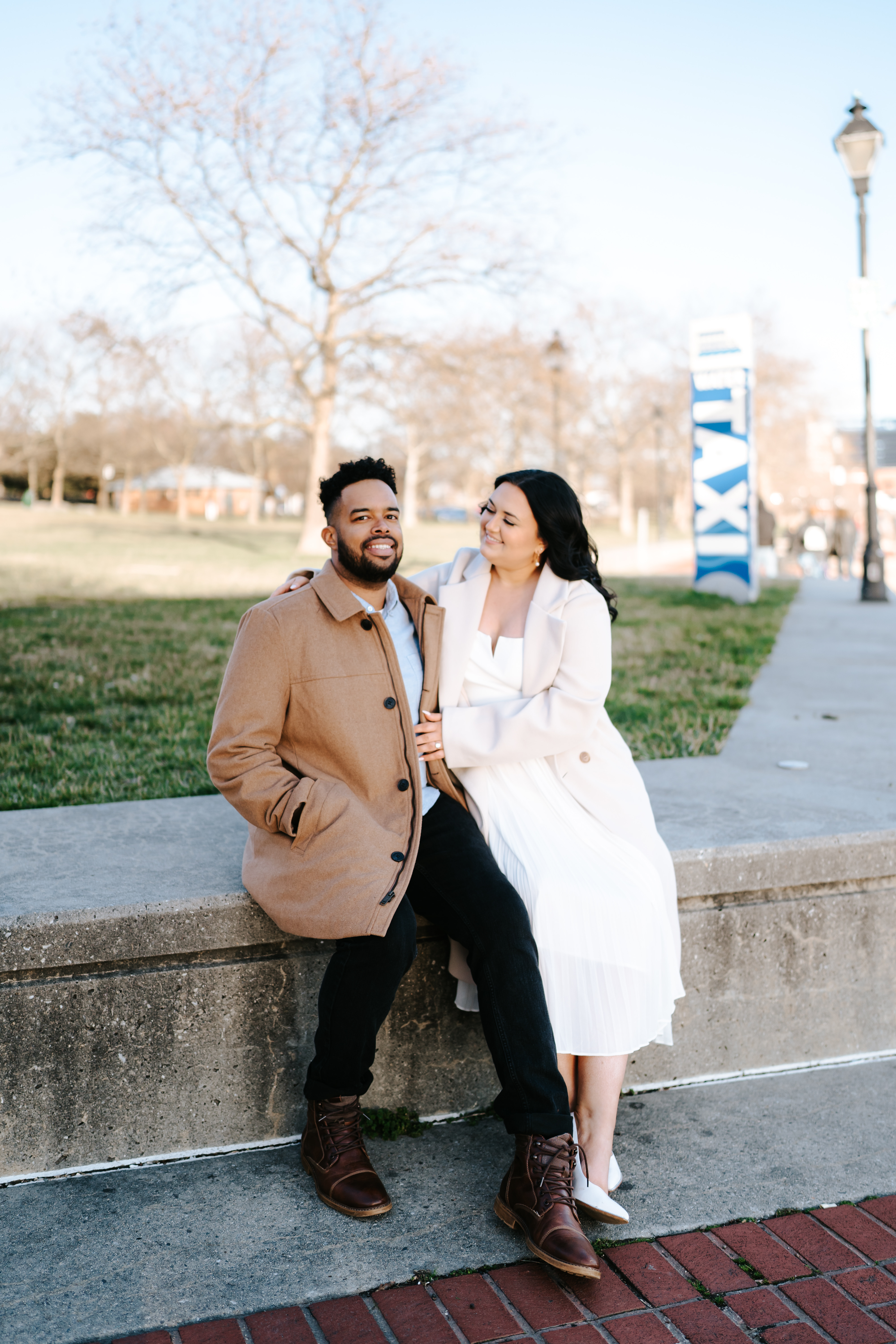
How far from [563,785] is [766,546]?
23070 mm

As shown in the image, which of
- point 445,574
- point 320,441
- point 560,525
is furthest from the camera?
point 320,441

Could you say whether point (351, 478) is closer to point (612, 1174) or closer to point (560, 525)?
point (560, 525)

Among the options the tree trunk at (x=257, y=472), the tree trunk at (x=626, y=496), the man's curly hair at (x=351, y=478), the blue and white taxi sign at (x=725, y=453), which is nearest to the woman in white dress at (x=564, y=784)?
the man's curly hair at (x=351, y=478)

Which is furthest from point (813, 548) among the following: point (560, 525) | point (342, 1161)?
point (342, 1161)

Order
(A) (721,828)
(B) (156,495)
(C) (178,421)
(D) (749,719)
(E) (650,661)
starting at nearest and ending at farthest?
1. (A) (721,828)
2. (D) (749,719)
3. (E) (650,661)
4. (C) (178,421)
5. (B) (156,495)

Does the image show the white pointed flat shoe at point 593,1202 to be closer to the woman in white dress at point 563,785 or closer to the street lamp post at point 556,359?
the woman in white dress at point 563,785

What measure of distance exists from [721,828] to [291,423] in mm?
22102

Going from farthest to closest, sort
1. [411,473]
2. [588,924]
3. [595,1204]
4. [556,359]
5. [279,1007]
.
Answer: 1. [411,473]
2. [556,359]
3. [279,1007]
4. [588,924]
5. [595,1204]

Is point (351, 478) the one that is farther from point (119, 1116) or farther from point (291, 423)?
point (291, 423)

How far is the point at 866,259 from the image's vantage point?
15.9 meters

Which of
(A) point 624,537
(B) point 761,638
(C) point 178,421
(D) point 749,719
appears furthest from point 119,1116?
(C) point 178,421

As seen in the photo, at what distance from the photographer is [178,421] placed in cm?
5681

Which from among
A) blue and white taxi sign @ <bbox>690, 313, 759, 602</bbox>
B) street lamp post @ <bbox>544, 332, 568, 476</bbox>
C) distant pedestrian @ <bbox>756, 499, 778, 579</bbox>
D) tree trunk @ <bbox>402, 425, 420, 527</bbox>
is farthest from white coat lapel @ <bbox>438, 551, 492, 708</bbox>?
tree trunk @ <bbox>402, 425, 420, 527</bbox>

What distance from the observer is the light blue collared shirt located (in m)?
3.09
